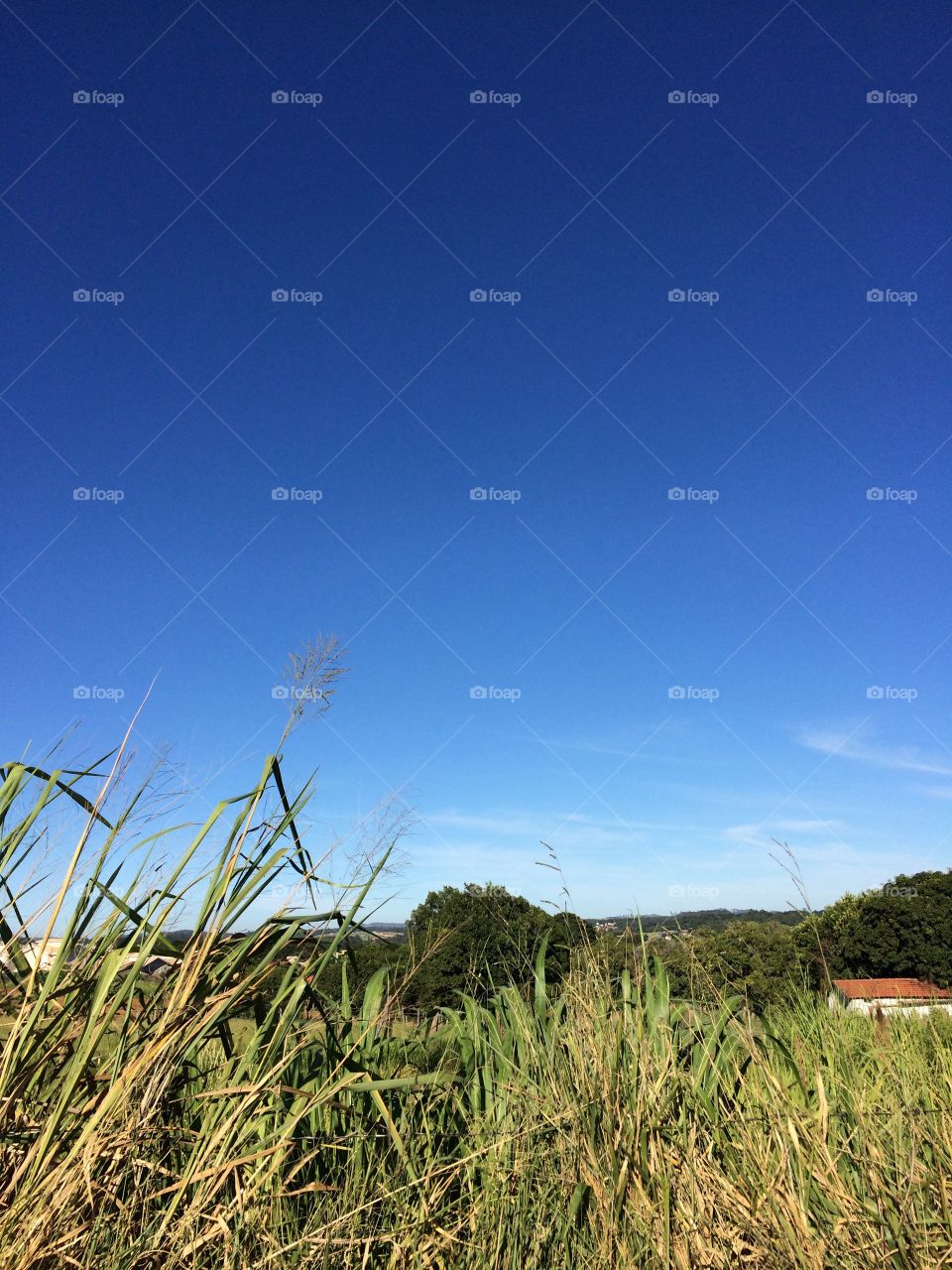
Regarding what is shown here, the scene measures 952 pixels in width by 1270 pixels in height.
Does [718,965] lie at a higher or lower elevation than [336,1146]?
higher

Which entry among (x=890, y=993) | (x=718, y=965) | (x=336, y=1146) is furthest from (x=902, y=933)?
(x=336, y=1146)

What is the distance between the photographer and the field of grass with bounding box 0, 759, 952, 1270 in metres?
1.96

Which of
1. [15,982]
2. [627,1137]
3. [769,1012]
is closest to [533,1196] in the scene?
[627,1137]

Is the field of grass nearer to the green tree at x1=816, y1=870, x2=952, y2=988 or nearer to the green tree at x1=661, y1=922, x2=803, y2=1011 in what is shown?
the green tree at x1=661, y1=922, x2=803, y2=1011

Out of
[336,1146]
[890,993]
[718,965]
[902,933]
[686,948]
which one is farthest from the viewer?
[902,933]

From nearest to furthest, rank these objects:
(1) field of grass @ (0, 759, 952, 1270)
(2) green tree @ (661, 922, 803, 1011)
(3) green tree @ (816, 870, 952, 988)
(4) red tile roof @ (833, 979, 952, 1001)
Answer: (1) field of grass @ (0, 759, 952, 1270) → (2) green tree @ (661, 922, 803, 1011) → (4) red tile roof @ (833, 979, 952, 1001) → (3) green tree @ (816, 870, 952, 988)

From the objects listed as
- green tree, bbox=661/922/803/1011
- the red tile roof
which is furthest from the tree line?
the red tile roof

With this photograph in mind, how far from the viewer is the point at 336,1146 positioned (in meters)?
2.54

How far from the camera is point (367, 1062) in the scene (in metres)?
3.11

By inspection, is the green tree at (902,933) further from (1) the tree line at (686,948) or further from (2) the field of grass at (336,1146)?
(2) the field of grass at (336,1146)

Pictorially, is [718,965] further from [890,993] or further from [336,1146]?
[890,993]

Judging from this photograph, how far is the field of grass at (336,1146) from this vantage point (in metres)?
1.96

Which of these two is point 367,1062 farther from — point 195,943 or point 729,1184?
point 729,1184

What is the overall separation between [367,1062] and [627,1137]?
3.65 ft
